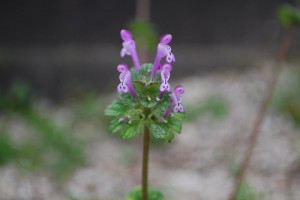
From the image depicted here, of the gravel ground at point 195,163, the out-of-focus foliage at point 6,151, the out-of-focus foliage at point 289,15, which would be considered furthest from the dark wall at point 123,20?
the out-of-focus foliage at point 289,15

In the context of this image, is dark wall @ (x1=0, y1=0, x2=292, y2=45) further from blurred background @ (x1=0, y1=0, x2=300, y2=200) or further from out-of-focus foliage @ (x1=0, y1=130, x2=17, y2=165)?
out-of-focus foliage @ (x1=0, y1=130, x2=17, y2=165)

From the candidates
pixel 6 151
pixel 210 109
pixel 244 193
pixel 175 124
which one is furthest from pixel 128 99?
pixel 210 109

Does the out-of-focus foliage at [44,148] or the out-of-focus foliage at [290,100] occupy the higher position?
the out-of-focus foliage at [290,100]

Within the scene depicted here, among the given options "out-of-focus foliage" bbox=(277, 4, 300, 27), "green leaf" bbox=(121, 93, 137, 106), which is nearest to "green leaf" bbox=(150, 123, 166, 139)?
"green leaf" bbox=(121, 93, 137, 106)

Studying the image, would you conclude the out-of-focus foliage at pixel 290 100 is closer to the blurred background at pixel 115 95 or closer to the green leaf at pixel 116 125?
the blurred background at pixel 115 95

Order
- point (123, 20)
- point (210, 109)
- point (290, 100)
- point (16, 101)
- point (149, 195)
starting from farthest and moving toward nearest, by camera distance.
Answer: point (123, 20) < point (16, 101) < point (210, 109) < point (290, 100) < point (149, 195)

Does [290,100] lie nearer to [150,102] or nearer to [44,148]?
[44,148]
